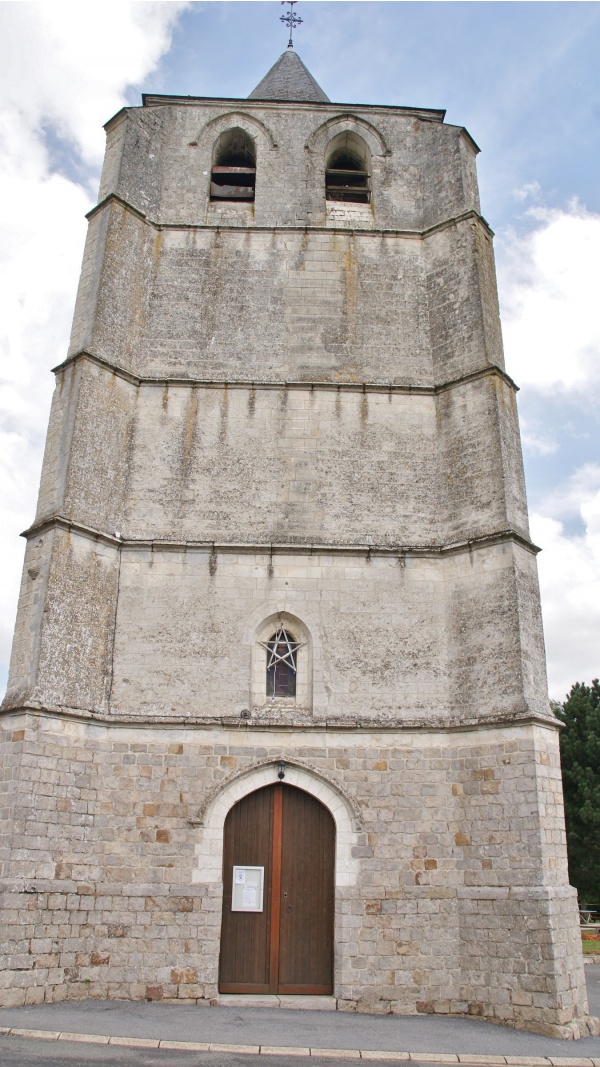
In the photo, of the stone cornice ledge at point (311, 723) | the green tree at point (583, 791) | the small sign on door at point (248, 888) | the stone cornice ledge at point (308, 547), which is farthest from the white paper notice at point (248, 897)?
the green tree at point (583, 791)

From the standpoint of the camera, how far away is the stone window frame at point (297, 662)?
999 cm

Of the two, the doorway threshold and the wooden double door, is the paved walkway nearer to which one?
the doorway threshold

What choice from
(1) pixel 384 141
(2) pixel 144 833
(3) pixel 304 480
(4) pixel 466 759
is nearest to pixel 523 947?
(4) pixel 466 759

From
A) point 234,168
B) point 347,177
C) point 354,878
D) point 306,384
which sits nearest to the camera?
point 354,878

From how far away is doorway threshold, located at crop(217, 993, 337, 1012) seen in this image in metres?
8.71

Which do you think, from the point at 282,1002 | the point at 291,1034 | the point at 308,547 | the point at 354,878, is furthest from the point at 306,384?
the point at 291,1034

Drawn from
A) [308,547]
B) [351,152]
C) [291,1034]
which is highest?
[351,152]

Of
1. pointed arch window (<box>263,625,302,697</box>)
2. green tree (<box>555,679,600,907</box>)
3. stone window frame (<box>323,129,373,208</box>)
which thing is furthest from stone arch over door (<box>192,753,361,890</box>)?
green tree (<box>555,679,600,907</box>)

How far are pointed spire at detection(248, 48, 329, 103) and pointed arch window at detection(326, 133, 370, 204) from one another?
60.9 inches

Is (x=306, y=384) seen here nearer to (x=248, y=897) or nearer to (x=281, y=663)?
(x=281, y=663)

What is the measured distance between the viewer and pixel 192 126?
13.4 meters

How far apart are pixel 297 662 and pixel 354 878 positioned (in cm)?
244

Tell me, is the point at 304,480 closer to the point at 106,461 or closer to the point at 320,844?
the point at 106,461

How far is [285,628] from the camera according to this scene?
10352 mm
